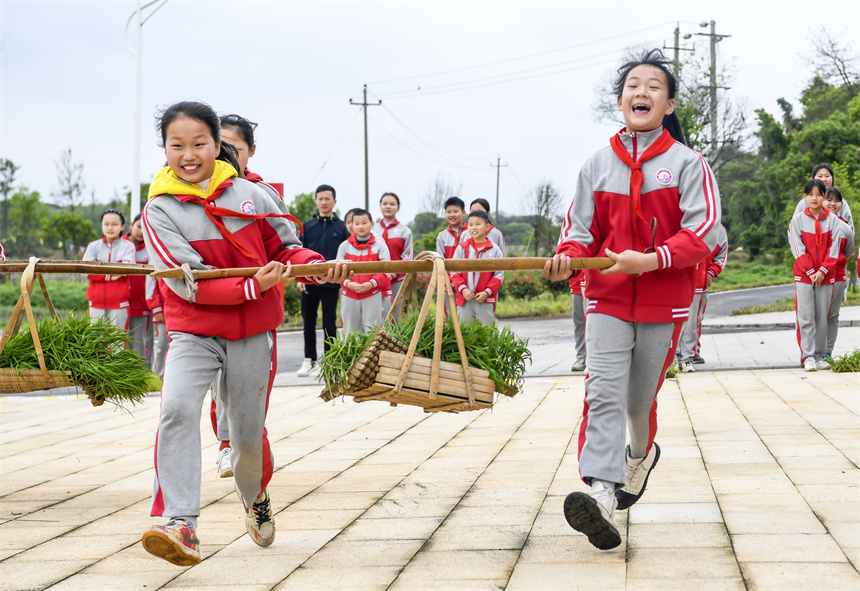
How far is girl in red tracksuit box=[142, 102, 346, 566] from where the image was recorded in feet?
11.7

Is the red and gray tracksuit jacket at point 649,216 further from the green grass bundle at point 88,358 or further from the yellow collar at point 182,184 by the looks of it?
the green grass bundle at point 88,358

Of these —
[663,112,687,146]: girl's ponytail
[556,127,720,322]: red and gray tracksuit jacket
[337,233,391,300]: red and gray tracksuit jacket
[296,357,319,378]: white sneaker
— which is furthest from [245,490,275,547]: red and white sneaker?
[296,357,319,378]: white sneaker

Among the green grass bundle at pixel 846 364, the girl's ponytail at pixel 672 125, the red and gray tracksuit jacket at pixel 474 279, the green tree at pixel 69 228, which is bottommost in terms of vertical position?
the green grass bundle at pixel 846 364

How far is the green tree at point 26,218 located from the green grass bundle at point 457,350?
43.8m

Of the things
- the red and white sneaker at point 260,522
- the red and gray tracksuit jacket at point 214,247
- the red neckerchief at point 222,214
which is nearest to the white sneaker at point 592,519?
the red and white sneaker at point 260,522

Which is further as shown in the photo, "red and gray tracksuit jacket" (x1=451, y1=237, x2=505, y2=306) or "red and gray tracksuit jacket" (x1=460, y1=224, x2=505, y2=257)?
"red and gray tracksuit jacket" (x1=460, y1=224, x2=505, y2=257)

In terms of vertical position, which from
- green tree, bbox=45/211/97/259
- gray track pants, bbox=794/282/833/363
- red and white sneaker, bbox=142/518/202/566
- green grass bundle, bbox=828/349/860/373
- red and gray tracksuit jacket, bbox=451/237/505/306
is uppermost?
green tree, bbox=45/211/97/259

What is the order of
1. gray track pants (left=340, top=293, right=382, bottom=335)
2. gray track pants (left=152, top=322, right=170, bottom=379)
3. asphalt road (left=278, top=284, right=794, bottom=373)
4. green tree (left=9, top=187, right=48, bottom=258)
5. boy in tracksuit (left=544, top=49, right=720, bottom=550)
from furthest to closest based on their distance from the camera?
green tree (left=9, top=187, right=48, bottom=258) → asphalt road (left=278, top=284, right=794, bottom=373) → gray track pants (left=340, top=293, right=382, bottom=335) → gray track pants (left=152, top=322, right=170, bottom=379) → boy in tracksuit (left=544, top=49, right=720, bottom=550)

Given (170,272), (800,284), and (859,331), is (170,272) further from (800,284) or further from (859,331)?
(859,331)

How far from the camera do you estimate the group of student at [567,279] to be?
142 inches

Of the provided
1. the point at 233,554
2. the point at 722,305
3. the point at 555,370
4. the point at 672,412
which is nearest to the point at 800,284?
the point at 555,370

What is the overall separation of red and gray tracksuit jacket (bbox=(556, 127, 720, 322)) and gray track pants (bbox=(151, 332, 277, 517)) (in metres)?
1.39

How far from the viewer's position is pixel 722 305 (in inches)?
1051

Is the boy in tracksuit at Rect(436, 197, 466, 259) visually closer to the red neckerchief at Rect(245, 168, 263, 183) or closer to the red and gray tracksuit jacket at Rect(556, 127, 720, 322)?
the red neckerchief at Rect(245, 168, 263, 183)
